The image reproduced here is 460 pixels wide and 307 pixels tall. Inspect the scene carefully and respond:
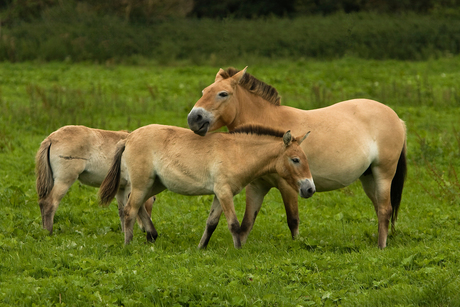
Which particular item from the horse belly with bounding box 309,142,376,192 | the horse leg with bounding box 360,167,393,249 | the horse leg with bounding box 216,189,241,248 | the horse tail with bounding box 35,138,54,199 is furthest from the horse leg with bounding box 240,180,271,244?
the horse tail with bounding box 35,138,54,199

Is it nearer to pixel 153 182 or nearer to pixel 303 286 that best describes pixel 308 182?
pixel 303 286

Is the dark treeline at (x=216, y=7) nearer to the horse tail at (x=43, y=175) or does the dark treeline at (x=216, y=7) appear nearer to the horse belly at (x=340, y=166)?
the horse tail at (x=43, y=175)

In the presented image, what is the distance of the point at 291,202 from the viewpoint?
657 centimetres

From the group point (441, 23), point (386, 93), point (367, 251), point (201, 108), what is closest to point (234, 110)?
point (201, 108)

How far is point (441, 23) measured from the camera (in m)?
24.2

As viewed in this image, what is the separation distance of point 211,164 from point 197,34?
18646mm

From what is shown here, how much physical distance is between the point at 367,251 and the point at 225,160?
1.97 meters

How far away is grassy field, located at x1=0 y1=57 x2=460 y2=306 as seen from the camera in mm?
4691

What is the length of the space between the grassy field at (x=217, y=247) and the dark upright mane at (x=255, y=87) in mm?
1815

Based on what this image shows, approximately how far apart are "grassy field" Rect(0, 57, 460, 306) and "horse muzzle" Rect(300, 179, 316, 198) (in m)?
0.70

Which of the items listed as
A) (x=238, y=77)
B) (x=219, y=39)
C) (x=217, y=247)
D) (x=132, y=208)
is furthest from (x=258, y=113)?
(x=219, y=39)

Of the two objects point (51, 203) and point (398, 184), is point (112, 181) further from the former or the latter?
point (398, 184)

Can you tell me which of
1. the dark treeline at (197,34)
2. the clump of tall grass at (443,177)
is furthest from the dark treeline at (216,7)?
the clump of tall grass at (443,177)

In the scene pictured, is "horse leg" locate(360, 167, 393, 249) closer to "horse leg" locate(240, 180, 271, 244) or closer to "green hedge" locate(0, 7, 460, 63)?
"horse leg" locate(240, 180, 271, 244)
